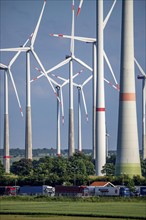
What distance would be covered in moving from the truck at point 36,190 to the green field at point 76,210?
31956 millimetres

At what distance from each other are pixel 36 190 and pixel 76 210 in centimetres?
5041

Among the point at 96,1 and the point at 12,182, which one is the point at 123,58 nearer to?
the point at 96,1

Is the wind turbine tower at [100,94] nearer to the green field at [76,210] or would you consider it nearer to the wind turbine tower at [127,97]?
the wind turbine tower at [127,97]

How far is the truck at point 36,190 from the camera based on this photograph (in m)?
149

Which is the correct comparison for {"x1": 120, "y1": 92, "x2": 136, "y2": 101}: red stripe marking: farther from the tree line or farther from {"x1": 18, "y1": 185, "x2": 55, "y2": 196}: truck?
{"x1": 18, "y1": 185, "x2": 55, "y2": 196}: truck

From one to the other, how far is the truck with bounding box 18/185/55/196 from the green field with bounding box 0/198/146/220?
105 feet

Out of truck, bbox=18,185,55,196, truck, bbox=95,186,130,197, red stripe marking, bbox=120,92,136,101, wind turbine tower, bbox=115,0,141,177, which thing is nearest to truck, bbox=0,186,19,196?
truck, bbox=18,185,55,196

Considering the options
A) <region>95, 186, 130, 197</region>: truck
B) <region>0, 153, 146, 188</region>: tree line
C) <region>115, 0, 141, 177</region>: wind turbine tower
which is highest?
<region>115, 0, 141, 177</region>: wind turbine tower

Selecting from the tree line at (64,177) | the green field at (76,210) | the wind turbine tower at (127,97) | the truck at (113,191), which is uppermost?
the wind turbine tower at (127,97)

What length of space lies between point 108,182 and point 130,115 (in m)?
15.3

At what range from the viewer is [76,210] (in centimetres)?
10094

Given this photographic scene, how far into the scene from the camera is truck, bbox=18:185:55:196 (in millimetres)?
149125

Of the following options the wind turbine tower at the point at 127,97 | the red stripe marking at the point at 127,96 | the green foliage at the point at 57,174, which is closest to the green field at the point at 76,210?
the wind turbine tower at the point at 127,97

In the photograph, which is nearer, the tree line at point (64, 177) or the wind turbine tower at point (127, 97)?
the wind turbine tower at point (127, 97)
